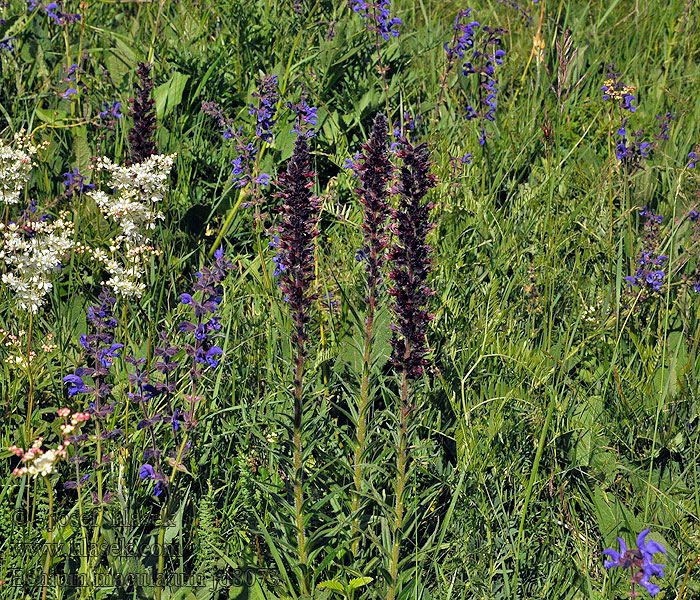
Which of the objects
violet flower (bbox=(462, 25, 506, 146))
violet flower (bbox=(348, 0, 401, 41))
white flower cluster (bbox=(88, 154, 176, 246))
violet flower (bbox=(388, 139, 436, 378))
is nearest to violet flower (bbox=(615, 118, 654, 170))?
violet flower (bbox=(462, 25, 506, 146))

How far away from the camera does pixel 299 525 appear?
213cm

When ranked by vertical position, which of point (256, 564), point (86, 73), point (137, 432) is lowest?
point (256, 564)

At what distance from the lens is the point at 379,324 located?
2.65 metres

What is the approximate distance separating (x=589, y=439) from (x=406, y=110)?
229cm

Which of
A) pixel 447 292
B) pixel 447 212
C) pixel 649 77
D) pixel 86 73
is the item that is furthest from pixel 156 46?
pixel 649 77

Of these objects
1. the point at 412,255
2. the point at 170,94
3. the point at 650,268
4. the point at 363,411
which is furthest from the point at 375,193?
the point at 170,94

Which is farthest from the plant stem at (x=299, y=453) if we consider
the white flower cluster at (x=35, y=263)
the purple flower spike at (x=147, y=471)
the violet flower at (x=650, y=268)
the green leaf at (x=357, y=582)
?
the violet flower at (x=650, y=268)

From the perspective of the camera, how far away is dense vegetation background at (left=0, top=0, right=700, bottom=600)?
7.43 ft

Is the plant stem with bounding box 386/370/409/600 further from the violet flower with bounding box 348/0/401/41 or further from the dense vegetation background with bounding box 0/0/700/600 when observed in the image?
the violet flower with bounding box 348/0/401/41

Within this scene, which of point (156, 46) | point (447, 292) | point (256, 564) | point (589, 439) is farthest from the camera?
point (156, 46)

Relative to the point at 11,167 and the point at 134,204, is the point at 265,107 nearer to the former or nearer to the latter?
the point at 11,167

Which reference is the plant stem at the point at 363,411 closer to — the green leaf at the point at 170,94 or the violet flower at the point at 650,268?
the violet flower at the point at 650,268

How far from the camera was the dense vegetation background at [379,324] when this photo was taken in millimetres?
2264

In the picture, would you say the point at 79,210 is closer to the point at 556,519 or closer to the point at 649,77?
the point at 556,519
